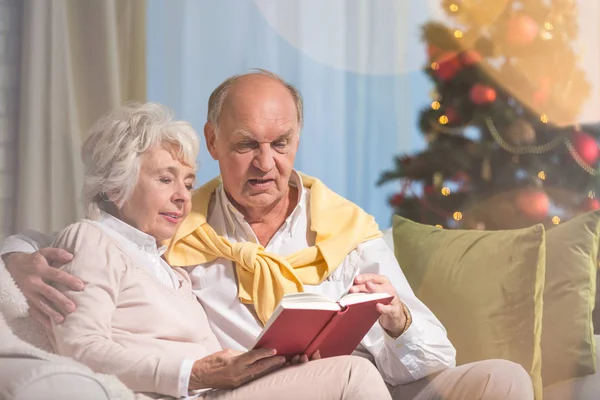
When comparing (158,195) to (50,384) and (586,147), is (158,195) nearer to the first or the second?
(50,384)

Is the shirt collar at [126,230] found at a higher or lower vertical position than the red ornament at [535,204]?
higher

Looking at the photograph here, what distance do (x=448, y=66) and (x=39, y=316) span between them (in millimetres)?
1602

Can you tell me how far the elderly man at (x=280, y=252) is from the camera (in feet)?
5.77

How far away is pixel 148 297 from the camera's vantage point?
1.57 meters

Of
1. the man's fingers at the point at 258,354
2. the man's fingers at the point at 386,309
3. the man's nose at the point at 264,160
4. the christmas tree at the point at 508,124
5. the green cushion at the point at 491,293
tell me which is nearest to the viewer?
the man's fingers at the point at 258,354

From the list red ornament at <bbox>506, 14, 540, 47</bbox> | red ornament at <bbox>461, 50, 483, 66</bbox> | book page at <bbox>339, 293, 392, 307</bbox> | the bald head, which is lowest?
book page at <bbox>339, 293, 392, 307</bbox>

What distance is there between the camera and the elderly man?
176 centimetres

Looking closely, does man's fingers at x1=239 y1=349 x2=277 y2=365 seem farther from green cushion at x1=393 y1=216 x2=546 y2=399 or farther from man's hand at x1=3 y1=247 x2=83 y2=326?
green cushion at x1=393 y1=216 x2=546 y2=399

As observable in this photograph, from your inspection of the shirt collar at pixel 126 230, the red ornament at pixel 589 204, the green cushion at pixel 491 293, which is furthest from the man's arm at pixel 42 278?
the red ornament at pixel 589 204

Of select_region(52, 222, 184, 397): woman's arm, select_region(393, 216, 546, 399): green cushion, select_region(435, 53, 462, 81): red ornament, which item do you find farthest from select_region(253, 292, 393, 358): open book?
select_region(435, 53, 462, 81): red ornament

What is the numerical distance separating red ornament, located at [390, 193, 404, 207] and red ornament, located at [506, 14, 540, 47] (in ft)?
2.16

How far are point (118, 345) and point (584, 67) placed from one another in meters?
1.93

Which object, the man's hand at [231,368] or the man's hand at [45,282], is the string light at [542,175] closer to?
the man's hand at [231,368]

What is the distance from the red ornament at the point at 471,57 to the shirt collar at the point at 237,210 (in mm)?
991
